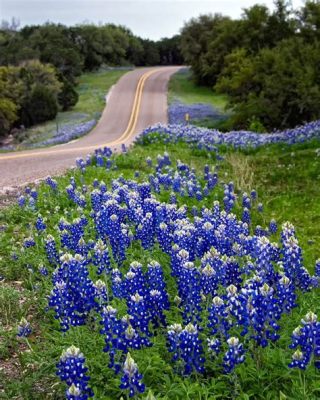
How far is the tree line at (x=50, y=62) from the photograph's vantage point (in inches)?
1720

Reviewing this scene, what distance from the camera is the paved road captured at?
1730cm

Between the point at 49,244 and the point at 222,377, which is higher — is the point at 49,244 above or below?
above

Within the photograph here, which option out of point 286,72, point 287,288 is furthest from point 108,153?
point 286,72

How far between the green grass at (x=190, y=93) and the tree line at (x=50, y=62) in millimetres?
9999

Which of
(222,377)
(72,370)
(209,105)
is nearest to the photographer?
(72,370)

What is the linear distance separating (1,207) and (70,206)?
170 centimetres

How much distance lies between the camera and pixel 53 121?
146ft

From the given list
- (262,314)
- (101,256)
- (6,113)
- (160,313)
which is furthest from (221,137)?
(6,113)

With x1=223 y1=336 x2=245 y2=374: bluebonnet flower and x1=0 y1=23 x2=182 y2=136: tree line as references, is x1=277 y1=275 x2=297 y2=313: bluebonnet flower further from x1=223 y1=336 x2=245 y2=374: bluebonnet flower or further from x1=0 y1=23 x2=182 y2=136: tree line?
x1=0 y1=23 x2=182 y2=136: tree line

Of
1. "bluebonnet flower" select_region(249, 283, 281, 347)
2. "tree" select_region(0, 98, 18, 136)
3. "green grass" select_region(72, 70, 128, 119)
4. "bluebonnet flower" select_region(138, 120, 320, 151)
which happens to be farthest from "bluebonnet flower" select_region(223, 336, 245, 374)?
"green grass" select_region(72, 70, 128, 119)

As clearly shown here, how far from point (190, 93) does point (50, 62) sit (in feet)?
46.6

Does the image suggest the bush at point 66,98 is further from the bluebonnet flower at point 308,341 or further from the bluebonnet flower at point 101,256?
the bluebonnet flower at point 308,341

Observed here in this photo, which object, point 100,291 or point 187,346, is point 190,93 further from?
point 187,346

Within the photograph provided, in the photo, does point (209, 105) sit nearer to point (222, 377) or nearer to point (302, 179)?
point (302, 179)
